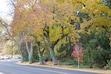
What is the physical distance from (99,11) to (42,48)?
35661 mm

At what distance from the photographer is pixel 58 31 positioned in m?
44.3

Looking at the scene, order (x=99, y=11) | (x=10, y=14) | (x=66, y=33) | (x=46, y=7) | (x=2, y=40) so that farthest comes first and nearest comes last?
(x=2, y=40) → (x=10, y=14) → (x=66, y=33) → (x=46, y=7) → (x=99, y=11)

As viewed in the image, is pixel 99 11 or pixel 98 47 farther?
pixel 98 47

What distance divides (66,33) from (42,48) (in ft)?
44.3

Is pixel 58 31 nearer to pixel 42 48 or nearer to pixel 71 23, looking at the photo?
pixel 71 23

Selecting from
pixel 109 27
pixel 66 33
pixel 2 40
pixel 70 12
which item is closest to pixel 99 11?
pixel 109 27

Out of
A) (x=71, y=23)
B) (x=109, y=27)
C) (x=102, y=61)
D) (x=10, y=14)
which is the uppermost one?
(x=10, y=14)

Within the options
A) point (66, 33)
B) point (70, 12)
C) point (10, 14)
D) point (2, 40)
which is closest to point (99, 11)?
point (70, 12)

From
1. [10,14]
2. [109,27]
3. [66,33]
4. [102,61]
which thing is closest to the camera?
[109,27]

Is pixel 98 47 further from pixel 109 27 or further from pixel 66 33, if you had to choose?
pixel 109 27

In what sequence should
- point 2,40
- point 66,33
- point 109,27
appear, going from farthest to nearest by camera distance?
point 2,40 < point 66,33 < point 109,27

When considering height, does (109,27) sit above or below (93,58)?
above

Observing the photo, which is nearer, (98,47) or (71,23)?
(98,47)

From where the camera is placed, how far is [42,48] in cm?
5647
